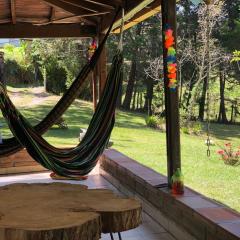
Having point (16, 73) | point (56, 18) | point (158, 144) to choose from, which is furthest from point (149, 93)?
point (56, 18)

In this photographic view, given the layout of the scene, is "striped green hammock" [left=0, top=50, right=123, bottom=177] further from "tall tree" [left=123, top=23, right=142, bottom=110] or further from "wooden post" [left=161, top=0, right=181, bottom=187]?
"tall tree" [left=123, top=23, right=142, bottom=110]

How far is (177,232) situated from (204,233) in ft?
1.38

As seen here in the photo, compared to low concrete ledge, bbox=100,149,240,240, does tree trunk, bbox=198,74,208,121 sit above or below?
above

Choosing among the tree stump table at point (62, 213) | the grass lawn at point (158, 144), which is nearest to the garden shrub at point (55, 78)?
the grass lawn at point (158, 144)

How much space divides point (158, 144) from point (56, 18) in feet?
15.5

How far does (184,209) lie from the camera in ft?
8.55

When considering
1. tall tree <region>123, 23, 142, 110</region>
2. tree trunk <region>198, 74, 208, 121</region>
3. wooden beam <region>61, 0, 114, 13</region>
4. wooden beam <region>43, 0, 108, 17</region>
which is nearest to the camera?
wooden beam <region>43, 0, 108, 17</region>

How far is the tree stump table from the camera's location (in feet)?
6.00

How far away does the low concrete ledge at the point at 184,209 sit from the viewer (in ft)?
7.23

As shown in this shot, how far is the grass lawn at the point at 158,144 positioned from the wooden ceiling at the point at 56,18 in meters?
2.08

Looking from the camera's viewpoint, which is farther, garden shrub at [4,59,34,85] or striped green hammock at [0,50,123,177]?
garden shrub at [4,59,34,85]

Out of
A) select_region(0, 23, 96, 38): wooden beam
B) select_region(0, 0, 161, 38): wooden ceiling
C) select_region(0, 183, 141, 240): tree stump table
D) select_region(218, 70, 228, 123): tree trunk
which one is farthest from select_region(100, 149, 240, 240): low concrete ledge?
select_region(218, 70, 228, 123): tree trunk

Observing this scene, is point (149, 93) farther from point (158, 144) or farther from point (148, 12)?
point (148, 12)

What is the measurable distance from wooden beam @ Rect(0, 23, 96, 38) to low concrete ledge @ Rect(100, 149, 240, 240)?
5.39ft
